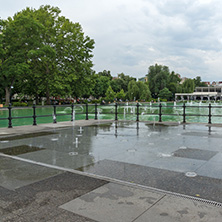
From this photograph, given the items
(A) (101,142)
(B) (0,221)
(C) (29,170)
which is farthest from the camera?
(A) (101,142)

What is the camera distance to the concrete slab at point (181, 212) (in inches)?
130

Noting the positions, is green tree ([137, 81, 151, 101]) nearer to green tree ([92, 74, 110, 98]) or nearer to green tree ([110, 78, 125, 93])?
green tree ([92, 74, 110, 98])

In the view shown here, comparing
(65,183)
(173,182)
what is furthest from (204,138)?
(65,183)

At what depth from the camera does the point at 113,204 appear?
3771mm

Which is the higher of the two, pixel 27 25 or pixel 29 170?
pixel 27 25

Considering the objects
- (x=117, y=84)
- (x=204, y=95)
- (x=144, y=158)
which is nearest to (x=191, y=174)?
(x=144, y=158)

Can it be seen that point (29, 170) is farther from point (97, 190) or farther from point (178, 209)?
point (178, 209)

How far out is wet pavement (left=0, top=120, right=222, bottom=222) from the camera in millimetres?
3527

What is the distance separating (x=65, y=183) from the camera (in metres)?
4.70

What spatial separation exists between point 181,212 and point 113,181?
63.3 inches

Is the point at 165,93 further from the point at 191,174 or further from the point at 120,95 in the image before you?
the point at 191,174

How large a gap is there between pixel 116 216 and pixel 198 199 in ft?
4.78

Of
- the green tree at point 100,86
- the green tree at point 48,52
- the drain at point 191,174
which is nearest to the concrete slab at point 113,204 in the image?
the drain at point 191,174

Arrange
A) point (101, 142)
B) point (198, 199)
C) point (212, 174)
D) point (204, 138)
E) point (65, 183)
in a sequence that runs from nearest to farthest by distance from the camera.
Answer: point (198, 199) < point (65, 183) < point (212, 174) < point (101, 142) < point (204, 138)
